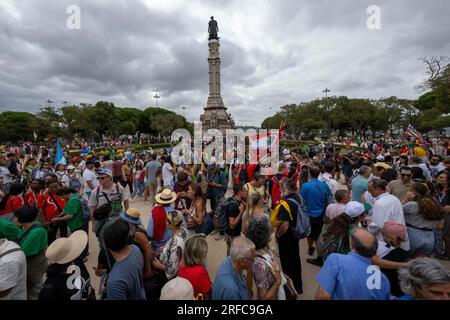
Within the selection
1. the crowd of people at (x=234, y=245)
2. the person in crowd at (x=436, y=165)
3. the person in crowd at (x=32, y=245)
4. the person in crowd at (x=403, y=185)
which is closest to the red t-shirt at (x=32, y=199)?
the crowd of people at (x=234, y=245)

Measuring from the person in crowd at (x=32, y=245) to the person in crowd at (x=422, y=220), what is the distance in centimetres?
485

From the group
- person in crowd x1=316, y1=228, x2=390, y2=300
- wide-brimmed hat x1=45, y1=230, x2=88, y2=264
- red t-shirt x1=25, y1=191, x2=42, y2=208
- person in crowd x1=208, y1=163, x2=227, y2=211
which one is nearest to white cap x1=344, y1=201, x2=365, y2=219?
person in crowd x1=316, y1=228, x2=390, y2=300

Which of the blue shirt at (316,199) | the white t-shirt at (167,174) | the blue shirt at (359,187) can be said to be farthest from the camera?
the white t-shirt at (167,174)

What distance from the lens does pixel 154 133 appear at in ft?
228

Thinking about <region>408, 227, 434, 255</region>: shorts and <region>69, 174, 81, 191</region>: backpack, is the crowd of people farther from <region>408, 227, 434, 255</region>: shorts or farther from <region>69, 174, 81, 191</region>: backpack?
<region>69, 174, 81, 191</region>: backpack

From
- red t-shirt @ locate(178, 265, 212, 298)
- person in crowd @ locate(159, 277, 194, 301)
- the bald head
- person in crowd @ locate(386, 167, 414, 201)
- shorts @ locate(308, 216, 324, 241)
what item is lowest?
shorts @ locate(308, 216, 324, 241)

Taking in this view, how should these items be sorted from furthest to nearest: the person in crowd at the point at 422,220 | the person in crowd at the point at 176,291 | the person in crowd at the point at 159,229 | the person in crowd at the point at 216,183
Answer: the person in crowd at the point at 216,183
the person in crowd at the point at 159,229
the person in crowd at the point at 422,220
the person in crowd at the point at 176,291

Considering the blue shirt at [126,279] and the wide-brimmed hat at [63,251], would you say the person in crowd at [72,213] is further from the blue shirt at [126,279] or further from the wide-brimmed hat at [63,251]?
the blue shirt at [126,279]

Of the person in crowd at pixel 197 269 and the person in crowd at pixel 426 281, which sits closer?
the person in crowd at pixel 426 281

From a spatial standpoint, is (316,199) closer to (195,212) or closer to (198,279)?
(195,212)

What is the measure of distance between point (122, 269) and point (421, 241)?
3.69 m

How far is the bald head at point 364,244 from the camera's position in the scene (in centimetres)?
197

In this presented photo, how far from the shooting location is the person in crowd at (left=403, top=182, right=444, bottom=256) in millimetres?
3145

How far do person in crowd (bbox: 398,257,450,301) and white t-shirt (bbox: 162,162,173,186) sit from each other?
7.21 meters
